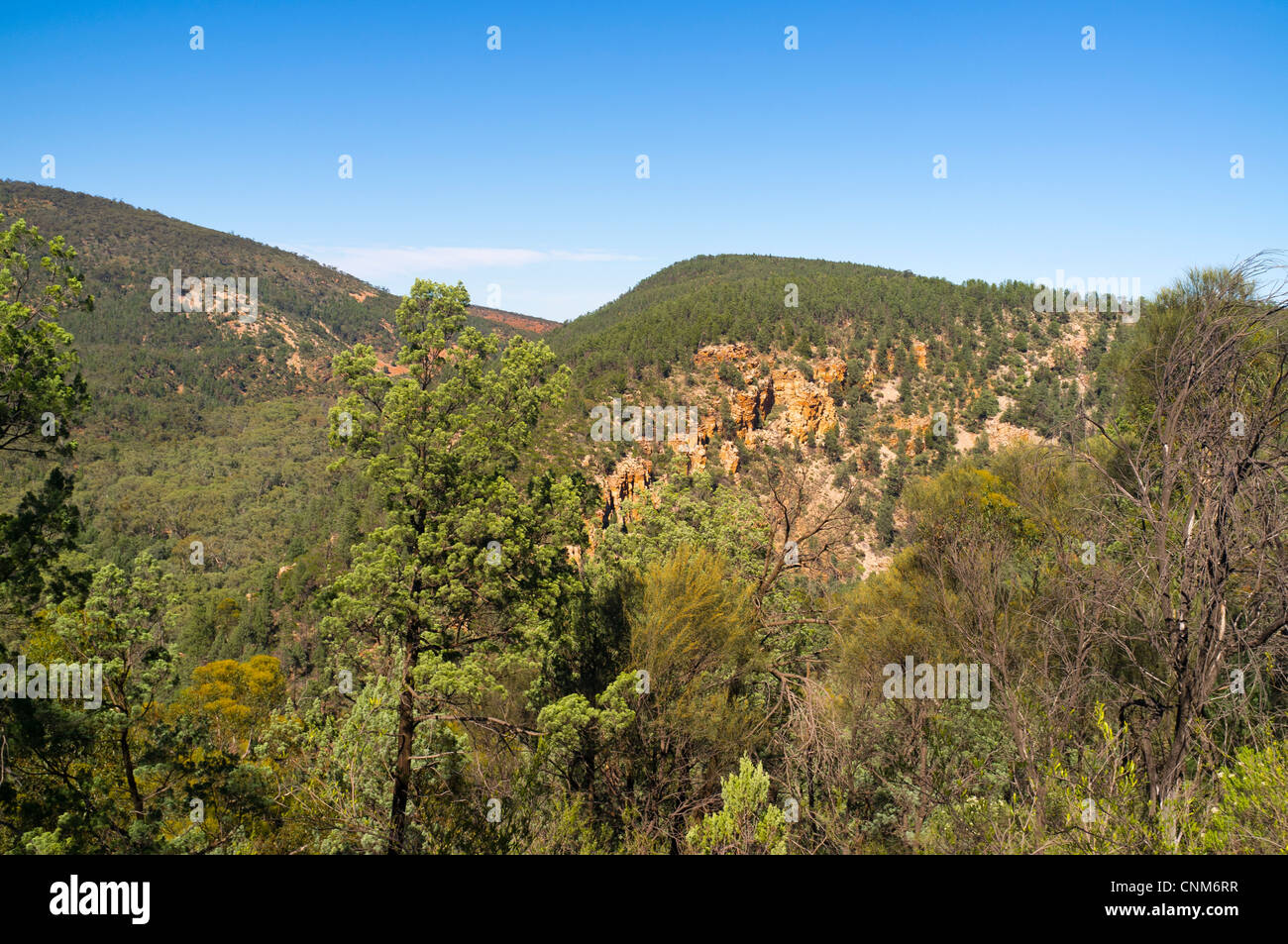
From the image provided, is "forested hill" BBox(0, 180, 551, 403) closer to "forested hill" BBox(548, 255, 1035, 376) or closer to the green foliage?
"forested hill" BBox(548, 255, 1035, 376)

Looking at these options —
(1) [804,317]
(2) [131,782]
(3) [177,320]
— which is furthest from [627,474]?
(3) [177,320]

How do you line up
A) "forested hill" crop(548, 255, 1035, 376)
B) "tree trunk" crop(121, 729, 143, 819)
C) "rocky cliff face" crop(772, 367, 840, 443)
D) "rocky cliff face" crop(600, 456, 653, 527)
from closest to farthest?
1. "tree trunk" crop(121, 729, 143, 819)
2. "rocky cliff face" crop(600, 456, 653, 527)
3. "rocky cliff face" crop(772, 367, 840, 443)
4. "forested hill" crop(548, 255, 1035, 376)

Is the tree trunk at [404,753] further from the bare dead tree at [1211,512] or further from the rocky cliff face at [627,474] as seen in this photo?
the rocky cliff face at [627,474]

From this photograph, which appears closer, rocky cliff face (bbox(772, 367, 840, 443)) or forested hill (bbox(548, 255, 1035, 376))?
rocky cliff face (bbox(772, 367, 840, 443))

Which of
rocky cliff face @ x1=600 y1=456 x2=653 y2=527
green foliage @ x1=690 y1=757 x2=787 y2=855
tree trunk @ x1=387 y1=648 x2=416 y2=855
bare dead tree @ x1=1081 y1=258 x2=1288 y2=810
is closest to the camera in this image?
bare dead tree @ x1=1081 y1=258 x2=1288 y2=810

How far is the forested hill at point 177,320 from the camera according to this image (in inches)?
5271

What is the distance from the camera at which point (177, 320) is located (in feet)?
495

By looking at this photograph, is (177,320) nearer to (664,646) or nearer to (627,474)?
(627,474)

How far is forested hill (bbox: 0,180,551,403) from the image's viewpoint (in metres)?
134

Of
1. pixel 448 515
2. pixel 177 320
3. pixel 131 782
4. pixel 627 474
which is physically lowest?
pixel 131 782

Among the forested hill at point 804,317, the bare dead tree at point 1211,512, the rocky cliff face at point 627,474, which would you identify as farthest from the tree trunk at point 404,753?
the forested hill at point 804,317

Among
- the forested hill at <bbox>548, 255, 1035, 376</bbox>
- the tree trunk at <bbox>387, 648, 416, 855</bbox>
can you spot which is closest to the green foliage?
the tree trunk at <bbox>387, 648, 416, 855</bbox>

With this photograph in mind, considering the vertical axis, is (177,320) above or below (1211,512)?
above
